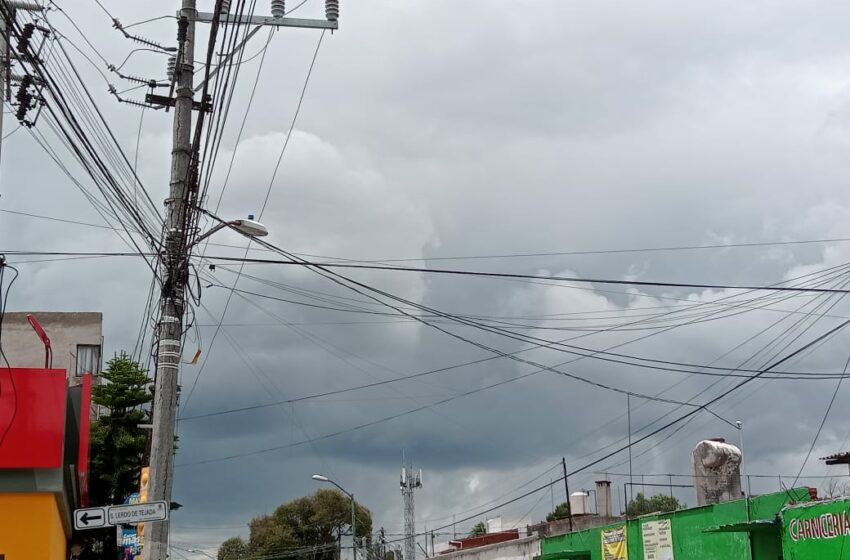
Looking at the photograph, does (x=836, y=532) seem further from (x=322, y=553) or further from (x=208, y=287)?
(x=322, y=553)

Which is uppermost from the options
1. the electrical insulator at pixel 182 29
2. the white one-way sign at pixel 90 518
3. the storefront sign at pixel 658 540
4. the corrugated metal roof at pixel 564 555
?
the electrical insulator at pixel 182 29

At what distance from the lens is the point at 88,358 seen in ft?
163

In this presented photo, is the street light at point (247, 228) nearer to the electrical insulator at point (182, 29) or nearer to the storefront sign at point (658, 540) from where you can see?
the electrical insulator at point (182, 29)

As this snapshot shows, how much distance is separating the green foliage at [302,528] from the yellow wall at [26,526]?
5360cm

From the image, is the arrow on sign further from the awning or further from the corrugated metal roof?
the corrugated metal roof

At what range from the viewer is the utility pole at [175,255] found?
14156 mm

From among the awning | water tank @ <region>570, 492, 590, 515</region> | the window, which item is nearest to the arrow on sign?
the awning

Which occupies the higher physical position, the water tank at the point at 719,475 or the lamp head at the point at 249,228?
the lamp head at the point at 249,228

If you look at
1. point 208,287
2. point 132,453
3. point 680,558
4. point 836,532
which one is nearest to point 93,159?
point 208,287

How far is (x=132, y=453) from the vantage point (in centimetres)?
3634

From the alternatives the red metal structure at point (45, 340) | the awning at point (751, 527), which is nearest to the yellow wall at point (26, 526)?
the red metal structure at point (45, 340)

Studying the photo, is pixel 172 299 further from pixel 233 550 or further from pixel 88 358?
pixel 233 550

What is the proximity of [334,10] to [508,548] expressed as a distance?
76.9 ft

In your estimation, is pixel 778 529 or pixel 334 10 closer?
pixel 334 10
